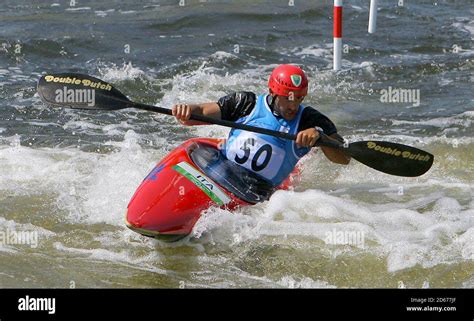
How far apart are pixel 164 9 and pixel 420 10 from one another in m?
4.16

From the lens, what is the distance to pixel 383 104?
10891 mm

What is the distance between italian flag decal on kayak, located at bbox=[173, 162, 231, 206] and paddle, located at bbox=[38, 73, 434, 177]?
401 millimetres

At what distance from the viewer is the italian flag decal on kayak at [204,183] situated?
6824 mm

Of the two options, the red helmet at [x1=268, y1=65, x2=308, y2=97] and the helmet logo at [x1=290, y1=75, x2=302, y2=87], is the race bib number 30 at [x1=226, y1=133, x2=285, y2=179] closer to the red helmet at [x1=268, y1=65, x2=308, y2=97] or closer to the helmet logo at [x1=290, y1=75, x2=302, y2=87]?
the red helmet at [x1=268, y1=65, x2=308, y2=97]

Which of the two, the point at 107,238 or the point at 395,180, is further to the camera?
the point at 395,180

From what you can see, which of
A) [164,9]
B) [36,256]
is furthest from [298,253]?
[164,9]

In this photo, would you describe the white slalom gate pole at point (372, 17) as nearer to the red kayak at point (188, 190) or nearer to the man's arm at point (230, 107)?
the man's arm at point (230, 107)

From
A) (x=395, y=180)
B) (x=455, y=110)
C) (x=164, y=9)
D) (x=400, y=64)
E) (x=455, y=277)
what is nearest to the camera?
(x=455, y=277)

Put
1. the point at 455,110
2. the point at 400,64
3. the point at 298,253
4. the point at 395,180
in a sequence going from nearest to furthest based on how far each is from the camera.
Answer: the point at 298,253 < the point at 395,180 < the point at 455,110 < the point at 400,64

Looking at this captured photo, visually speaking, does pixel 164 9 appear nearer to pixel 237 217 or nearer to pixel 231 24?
pixel 231 24

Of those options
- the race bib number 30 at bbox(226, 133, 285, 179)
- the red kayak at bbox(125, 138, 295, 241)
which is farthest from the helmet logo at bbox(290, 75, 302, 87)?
the red kayak at bbox(125, 138, 295, 241)

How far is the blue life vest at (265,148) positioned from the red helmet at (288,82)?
1.02 feet


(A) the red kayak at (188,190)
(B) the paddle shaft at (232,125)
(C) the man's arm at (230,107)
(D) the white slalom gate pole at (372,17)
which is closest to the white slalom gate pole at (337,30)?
(D) the white slalom gate pole at (372,17)

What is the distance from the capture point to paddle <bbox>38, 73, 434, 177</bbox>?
6895 millimetres
